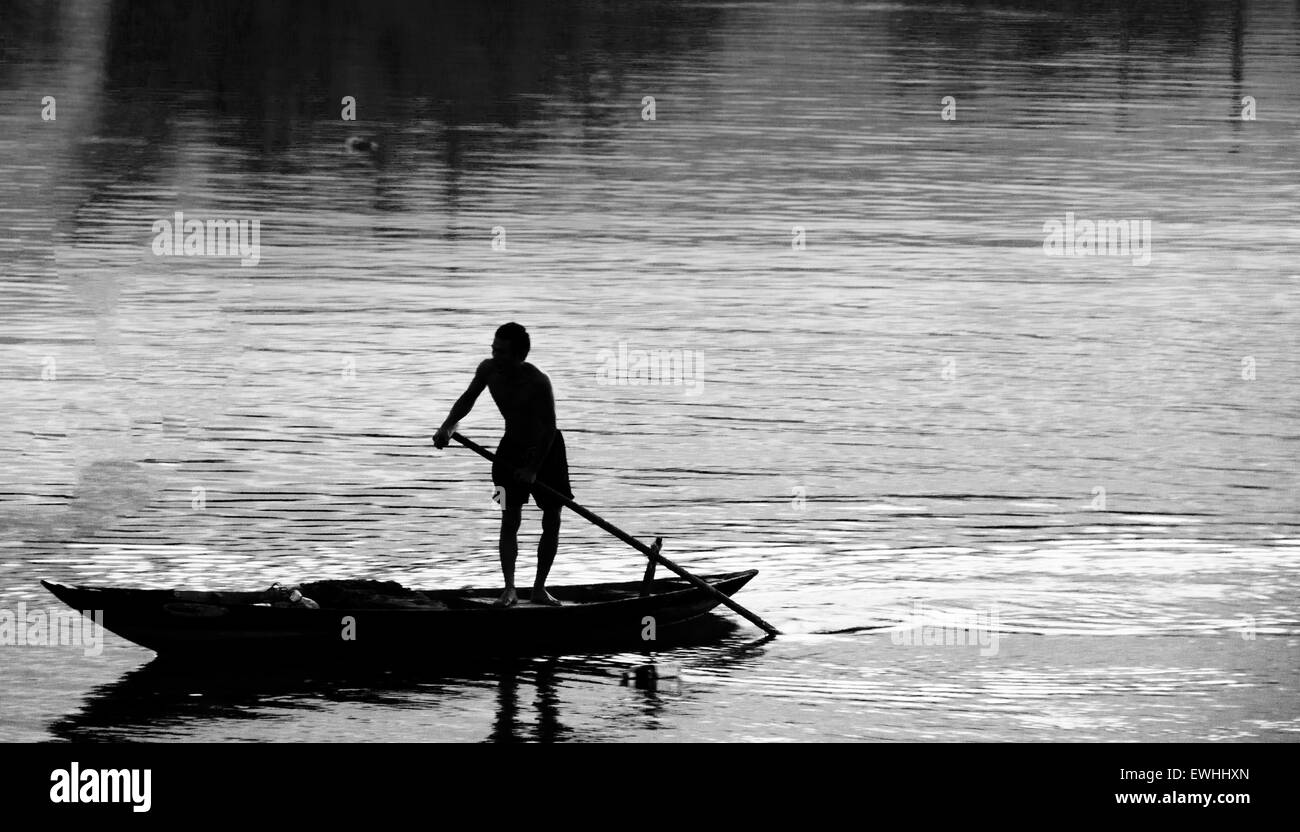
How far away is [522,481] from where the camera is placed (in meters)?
18.1

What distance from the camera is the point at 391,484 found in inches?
933

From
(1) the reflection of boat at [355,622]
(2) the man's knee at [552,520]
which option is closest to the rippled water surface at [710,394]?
(1) the reflection of boat at [355,622]

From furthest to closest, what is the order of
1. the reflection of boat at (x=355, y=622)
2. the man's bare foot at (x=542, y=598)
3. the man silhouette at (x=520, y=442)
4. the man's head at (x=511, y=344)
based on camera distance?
the man's bare foot at (x=542, y=598)
the man silhouette at (x=520, y=442)
the man's head at (x=511, y=344)
the reflection of boat at (x=355, y=622)

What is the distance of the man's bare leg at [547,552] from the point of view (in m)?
18.2

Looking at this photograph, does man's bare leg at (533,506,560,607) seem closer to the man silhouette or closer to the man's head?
the man silhouette

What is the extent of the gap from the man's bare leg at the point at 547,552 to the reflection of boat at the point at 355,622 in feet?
0.71

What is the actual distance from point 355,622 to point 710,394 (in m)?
11.9

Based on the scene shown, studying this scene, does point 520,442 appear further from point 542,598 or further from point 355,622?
point 355,622

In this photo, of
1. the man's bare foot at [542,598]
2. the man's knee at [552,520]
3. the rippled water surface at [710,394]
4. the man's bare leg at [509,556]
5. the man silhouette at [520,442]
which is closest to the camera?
the rippled water surface at [710,394]

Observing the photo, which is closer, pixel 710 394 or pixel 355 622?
pixel 355 622

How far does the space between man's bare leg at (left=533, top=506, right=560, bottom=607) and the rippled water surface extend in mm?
623

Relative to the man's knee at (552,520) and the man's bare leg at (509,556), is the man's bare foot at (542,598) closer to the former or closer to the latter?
the man's bare leg at (509,556)

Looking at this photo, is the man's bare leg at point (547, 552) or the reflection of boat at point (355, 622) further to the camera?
the man's bare leg at point (547, 552)

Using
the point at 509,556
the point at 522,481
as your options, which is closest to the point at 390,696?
the point at 509,556
